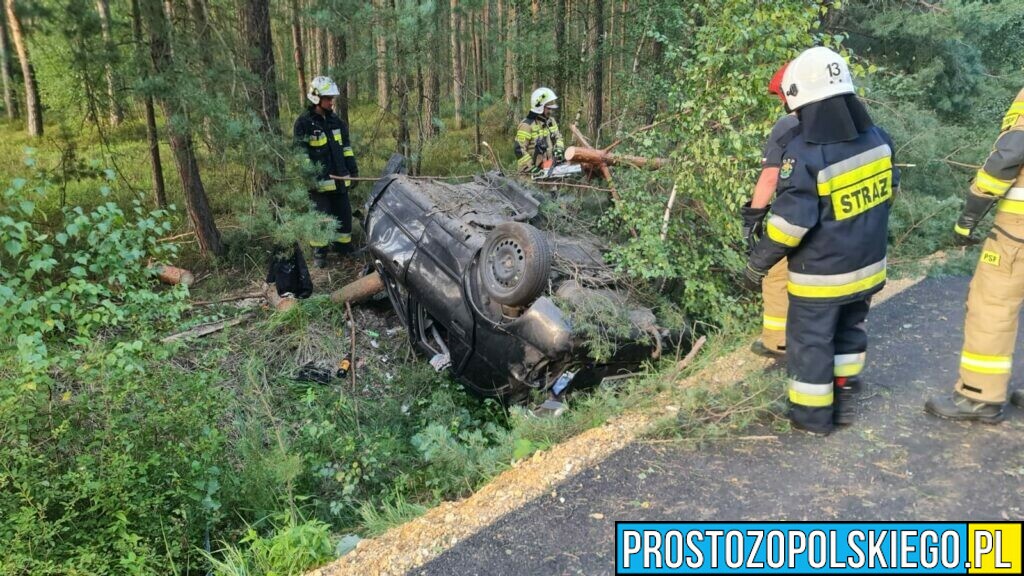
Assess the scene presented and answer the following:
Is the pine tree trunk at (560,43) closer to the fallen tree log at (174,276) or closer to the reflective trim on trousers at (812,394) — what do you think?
the fallen tree log at (174,276)

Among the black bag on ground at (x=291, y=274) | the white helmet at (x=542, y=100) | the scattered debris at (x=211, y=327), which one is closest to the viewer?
the scattered debris at (x=211, y=327)

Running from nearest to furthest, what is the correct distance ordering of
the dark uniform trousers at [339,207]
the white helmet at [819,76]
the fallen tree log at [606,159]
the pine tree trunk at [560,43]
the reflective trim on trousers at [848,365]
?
the white helmet at [819,76]
the reflective trim on trousers at [848,365]
the fallen tree log at [606,159]
the dark uniform trousers at [339,207]
the pine tree trunk at [560,43]

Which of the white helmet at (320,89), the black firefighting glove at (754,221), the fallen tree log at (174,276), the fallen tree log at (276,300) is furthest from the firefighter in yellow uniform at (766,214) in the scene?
the fallen tree log at (174,276)

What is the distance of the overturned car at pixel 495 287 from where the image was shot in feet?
12.5

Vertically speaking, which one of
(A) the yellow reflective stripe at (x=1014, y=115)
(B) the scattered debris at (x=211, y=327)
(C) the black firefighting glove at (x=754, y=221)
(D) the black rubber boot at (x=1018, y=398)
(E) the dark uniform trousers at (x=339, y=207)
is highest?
(A) the yellow reflective stripe at (x=1014, y=115)

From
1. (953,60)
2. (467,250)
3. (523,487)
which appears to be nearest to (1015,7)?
(953,60)

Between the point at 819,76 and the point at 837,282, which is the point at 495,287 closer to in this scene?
the point at 837,282

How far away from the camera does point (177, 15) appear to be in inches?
232

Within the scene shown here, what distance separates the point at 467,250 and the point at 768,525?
267 cm

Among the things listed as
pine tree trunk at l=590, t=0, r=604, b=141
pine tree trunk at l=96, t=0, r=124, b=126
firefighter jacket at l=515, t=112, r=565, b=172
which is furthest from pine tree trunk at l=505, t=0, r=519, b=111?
pine tree trunk at l=96, t=0, r=124, b=126

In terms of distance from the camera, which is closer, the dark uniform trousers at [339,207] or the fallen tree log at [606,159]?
the fallen tree log at [606,159]

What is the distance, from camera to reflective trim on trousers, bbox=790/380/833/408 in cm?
288

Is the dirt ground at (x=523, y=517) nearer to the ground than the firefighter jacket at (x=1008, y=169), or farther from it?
nearer to the ground

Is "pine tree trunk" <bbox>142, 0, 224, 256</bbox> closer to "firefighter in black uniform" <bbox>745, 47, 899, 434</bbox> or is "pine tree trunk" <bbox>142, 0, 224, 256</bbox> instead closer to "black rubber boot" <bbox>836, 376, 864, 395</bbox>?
"firefighter in black uniform" <bbox>745, 47, 899, 434</bbox>
